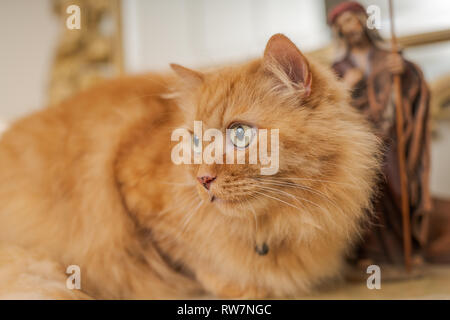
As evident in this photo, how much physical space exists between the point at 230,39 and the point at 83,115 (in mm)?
605

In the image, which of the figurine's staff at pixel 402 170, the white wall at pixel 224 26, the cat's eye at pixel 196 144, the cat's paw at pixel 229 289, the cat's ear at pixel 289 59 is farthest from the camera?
the white wall at pixel 224 26

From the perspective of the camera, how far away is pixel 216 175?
85cm

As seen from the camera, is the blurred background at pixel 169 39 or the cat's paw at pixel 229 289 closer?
the cat's paw at pixel 229 289

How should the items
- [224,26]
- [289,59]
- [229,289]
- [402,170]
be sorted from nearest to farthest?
[289,59], [229,289], [402,170], [224,26]

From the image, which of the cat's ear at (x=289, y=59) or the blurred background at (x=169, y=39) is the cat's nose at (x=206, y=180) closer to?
the cat's ear at (x=289, y=59)

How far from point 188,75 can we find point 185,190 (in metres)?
0.32

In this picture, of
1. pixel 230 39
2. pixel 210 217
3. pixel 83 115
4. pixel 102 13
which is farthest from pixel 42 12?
pixel 210 217

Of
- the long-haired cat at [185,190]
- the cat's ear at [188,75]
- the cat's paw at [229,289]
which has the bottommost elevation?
the cat's paw at [229,289]

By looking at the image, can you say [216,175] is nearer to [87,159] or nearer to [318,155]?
[318,155]

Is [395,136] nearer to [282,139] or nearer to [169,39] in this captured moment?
[282,139]

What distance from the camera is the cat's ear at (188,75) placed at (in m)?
0.96

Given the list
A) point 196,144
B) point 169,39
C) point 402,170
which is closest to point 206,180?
point 196,144

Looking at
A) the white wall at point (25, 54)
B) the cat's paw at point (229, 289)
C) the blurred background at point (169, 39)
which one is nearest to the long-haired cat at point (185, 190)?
the cat's paw at point (229, 289)

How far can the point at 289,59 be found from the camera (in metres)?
0.83
